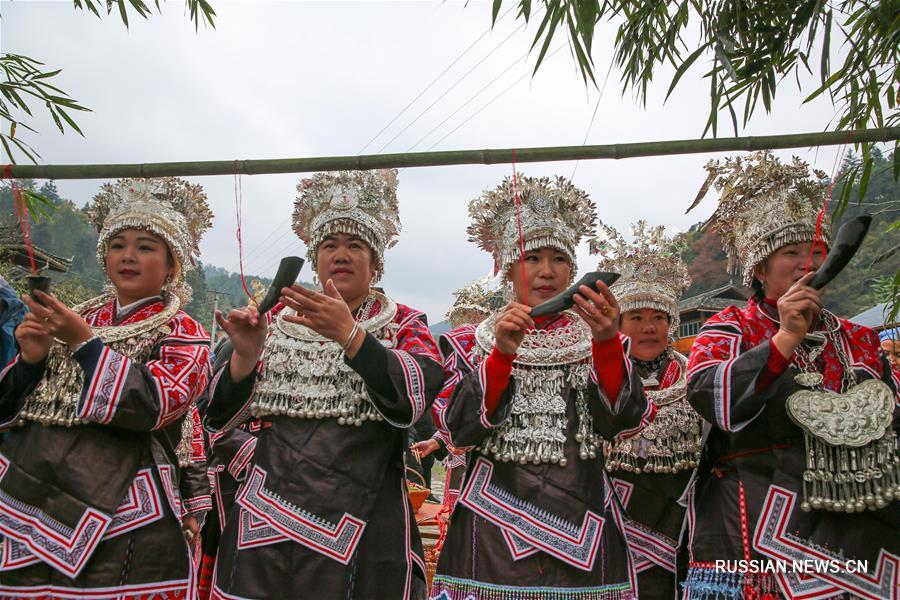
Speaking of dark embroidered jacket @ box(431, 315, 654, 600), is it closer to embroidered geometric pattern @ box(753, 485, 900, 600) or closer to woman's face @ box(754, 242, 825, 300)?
embroidered geometric pattern @ box(753, 485, 900, 600)

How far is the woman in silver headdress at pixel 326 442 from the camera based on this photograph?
2.75m

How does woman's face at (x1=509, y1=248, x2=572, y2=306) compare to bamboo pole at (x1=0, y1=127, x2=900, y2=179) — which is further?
woman's face at (x1=509, y1=248, x2=572, y2=306)

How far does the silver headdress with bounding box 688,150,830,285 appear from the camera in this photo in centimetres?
323

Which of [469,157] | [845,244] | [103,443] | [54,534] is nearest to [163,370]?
[103,443]

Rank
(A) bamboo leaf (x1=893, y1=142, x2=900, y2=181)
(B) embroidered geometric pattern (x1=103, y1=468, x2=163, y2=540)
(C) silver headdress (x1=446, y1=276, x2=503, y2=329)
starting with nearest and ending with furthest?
(B) embroidered geometric pattern (x1=103, y1=468, x2=163, y2=540) → (A) bamboo leaf (x1=893, y1=142, x2=900, y2=181) → (C) silver headdress (x1=446, y1=276, x2=503, y2=329)

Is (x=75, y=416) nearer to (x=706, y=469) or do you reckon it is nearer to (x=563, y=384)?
(x=563, y=384)

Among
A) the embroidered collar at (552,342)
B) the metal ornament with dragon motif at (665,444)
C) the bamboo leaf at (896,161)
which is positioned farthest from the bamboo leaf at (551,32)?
the metal ornament with dragon motif at (665,444)

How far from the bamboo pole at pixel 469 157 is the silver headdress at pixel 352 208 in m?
0.53

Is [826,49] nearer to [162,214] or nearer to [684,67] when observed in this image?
[684,67]

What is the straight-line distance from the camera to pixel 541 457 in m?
2.91

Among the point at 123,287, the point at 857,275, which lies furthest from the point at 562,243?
the point at 857,275

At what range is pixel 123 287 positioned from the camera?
132 inches

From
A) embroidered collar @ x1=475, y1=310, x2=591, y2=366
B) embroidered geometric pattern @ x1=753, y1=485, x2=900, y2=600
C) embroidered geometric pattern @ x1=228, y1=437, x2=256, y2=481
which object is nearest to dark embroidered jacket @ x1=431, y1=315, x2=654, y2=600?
embroidered collar @ x1=475, y1=310, x2=591, y2=366

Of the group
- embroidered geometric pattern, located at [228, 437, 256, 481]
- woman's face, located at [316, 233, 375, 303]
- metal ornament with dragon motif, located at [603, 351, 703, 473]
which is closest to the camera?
woman's face, located at [316, 233, 375, 303]
